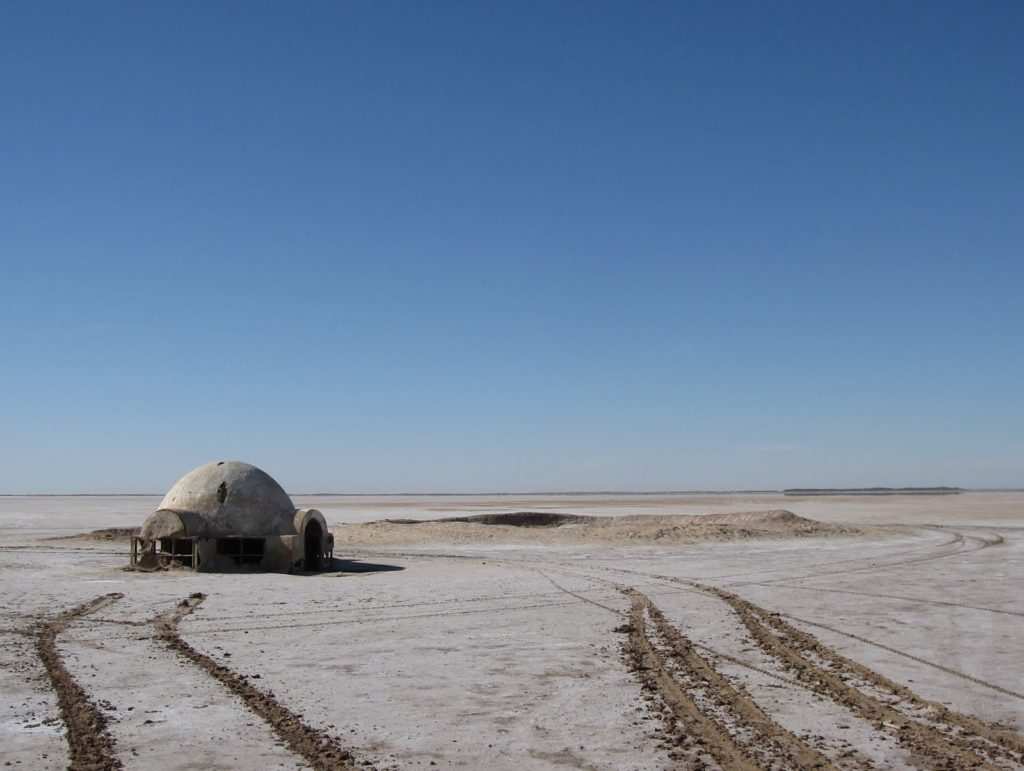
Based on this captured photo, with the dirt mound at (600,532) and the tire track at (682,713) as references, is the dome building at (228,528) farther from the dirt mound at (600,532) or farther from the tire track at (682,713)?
the tire track at (682,713)

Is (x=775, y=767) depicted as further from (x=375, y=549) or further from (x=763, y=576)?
(x=375, y=549)

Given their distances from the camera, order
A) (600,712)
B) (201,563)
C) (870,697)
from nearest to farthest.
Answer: (600,712)
(870,697)
(201,563)

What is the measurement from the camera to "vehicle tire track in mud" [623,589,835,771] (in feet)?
25.2

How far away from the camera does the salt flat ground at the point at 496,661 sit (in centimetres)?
809

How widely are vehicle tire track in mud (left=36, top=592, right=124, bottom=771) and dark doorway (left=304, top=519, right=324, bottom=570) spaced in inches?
434

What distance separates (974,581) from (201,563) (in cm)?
1774

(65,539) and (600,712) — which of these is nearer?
(600,712)

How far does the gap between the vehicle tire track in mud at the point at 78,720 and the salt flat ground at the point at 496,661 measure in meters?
0.13

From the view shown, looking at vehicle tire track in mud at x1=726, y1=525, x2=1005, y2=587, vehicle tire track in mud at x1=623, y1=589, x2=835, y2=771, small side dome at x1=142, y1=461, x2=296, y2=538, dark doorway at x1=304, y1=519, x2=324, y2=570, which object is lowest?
vehicle tire track in mud at x1=726, y1=525, x2=1005, y2=587

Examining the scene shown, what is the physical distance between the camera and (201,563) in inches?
912

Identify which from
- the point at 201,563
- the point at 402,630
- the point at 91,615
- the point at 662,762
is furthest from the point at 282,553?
the point at 662,762

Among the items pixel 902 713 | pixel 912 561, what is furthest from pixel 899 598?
pixel 902 713

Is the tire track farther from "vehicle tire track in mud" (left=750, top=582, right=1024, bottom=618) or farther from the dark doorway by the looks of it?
the dark doorway

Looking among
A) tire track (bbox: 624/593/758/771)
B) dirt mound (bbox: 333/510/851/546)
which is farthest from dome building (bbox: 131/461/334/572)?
tire track (bbox: 624/593/758/771)
